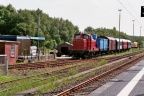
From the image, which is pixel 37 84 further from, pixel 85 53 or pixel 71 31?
pixel 71 31

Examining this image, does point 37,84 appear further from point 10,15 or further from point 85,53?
point 10,15

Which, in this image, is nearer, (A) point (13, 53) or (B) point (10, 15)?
(A) point (13, 53)

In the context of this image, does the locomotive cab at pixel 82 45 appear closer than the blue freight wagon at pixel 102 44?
Yes

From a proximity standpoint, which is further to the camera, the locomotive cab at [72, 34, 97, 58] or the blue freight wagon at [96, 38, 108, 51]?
the blue freight wagon at [96, 38, 108, 51]

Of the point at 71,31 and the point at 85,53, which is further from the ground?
the point at 71,31

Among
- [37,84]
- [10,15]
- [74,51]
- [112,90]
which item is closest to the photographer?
[112,90]

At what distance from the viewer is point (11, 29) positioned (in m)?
95.1

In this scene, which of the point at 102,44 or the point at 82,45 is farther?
the point at 102,44

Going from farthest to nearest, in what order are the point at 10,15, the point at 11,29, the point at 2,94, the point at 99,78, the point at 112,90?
the point at 10,15 → the point at 11,29 → the point at 99,78 → the point at 112,90 → the point at 2,94

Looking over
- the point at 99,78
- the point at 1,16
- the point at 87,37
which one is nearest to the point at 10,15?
the point at 1,16

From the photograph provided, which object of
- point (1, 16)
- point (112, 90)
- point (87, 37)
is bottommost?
point (112, 90)

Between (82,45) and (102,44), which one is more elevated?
(102,44)

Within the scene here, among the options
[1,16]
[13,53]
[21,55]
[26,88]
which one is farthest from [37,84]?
[1,16]

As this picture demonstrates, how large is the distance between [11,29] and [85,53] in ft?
173
